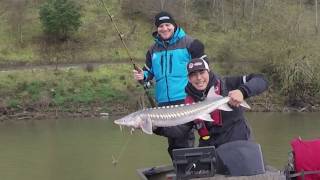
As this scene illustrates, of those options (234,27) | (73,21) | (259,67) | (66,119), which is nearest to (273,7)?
(234,27)

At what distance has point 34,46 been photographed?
3972 centimetres

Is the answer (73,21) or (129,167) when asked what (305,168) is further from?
(73,21)

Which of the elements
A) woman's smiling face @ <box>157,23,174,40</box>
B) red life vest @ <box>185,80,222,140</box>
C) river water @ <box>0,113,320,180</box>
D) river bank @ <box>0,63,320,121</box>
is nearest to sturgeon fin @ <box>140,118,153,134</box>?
red life vest @ <box>185,80,222,140</box>

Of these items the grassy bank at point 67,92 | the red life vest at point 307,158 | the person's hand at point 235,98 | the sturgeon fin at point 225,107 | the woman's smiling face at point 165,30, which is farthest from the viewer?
the grassy bank at point 67,92

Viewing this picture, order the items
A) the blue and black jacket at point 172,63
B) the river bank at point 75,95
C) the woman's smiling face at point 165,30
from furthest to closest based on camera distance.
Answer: the river bank at point 75,95, the blue and black jacket at point 172,63, the woman's smiling face at point 165,30

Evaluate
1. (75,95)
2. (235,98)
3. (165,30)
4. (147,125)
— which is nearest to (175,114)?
(147,125)

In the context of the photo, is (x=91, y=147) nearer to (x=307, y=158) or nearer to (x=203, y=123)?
(x=203, y=123)

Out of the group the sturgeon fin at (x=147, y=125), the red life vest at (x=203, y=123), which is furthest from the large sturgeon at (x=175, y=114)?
the red life vest at (x=203, y=123)

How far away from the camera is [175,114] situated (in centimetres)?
538

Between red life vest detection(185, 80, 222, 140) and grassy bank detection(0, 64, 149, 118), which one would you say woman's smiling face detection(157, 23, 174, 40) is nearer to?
A: red life vest detection(185, 80, 222, 140)

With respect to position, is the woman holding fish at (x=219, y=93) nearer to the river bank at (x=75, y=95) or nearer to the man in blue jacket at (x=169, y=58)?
the man in blue jacket at (x=169, y=58)

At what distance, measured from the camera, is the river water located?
553 inches

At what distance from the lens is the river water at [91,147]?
14.0 metres

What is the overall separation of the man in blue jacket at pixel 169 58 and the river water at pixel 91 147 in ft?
18.9
